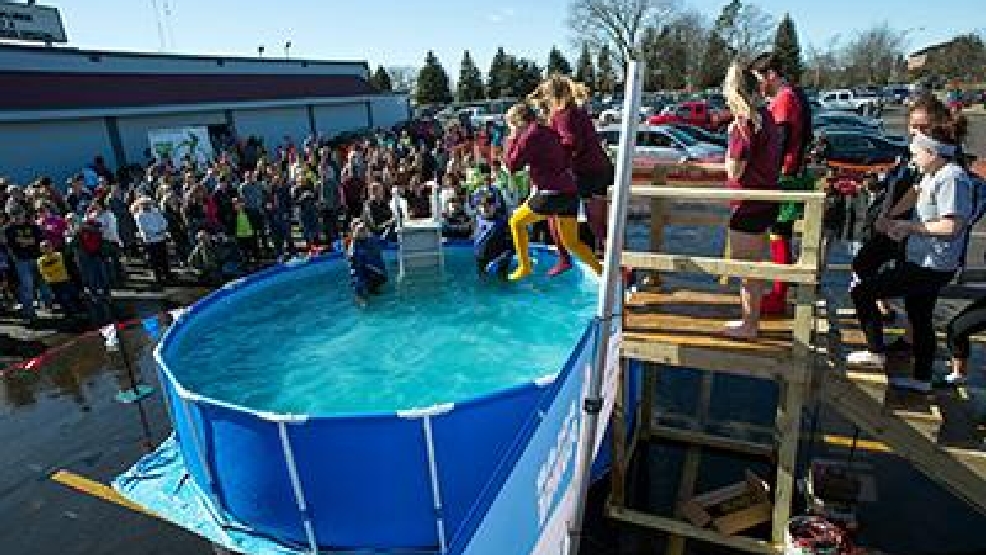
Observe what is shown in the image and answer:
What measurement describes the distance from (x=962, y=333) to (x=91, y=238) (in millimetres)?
11754

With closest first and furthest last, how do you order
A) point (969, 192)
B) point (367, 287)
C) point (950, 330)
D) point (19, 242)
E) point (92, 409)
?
1. point (969, 192)
2. point (950, 330)
3. point (92, 409)
4. point (367, 287)
5. point (19, 242)

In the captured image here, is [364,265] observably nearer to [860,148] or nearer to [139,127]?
[860,148]

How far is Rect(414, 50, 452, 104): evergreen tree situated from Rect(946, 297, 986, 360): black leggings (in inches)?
2577

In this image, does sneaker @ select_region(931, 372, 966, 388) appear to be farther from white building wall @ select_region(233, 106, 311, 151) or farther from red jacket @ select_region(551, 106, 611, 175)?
white building wall @ select_region(233, 106, 311, 151)

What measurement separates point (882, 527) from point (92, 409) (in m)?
8.21

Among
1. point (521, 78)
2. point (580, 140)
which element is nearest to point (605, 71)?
point (521, 78)

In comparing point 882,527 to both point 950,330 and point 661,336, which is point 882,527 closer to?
point 950,330

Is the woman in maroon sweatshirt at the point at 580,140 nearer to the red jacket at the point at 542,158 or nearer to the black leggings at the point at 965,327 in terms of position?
the red jacket at the point at 542,158

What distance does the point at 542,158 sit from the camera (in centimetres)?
621

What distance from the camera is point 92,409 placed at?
767 cm

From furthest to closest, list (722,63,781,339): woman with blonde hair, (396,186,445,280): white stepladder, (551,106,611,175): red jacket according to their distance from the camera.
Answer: (396,186,445,280): white stepladder < (551,106,611,175): red jacket < (722,63,781,339): woman with blonde hair

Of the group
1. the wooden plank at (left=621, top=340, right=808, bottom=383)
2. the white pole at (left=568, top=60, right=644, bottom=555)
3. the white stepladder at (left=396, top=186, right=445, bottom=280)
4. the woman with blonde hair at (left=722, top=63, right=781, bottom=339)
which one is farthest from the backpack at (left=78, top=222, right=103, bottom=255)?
the white pole at (left=568, top=60, right=644, bottom=555)

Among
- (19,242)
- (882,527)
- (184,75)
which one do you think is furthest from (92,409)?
(184,75)

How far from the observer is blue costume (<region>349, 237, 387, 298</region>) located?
322 inches
